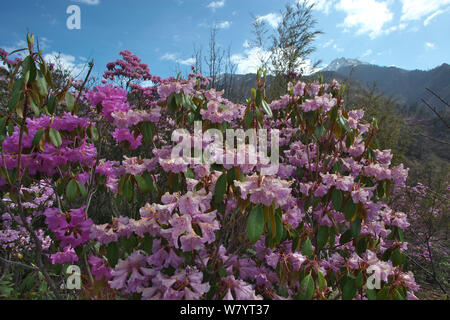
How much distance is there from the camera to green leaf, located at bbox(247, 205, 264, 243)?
2.70 ft

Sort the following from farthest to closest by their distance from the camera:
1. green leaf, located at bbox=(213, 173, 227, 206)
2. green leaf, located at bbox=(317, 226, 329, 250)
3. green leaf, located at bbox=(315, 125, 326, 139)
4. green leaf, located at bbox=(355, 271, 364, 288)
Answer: green leaf, located at bbox=(315, 125, 326, 139) < green leaf, located at bbox=(317, 226, 329, 250) < green leaf, located at bbox=(355, 271, 364, 288) < green leaf, located at bbox=(213, 173, 227, 206)

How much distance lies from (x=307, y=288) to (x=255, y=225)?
40 centimetres

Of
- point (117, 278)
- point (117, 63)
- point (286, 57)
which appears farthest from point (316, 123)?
point (117, 63)

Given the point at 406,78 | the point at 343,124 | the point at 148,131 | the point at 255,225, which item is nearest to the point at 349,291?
the point at 255,225

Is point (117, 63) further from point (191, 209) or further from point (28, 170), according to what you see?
point (191, 209)

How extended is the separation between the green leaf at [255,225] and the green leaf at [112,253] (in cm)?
58

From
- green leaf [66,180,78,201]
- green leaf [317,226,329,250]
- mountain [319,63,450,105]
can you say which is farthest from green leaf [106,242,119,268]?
mountain [319,63,450,105]

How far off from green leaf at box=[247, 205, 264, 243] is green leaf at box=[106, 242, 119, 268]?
0.58 metres

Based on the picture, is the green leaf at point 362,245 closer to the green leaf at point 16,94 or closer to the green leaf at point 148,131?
the green leaf at point 148,131

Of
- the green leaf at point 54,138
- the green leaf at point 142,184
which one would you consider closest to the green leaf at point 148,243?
the green leaf at point 142,184

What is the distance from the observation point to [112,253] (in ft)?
3.38

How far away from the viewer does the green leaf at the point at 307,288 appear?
39.2 inches

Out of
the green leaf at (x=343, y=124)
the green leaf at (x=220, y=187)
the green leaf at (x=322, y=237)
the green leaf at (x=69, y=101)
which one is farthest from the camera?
the green leaf at (x=343, y=124)

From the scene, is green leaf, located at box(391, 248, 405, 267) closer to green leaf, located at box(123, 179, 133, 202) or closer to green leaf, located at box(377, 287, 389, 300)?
green leaf, located at box(377, 287, 389, 300)
